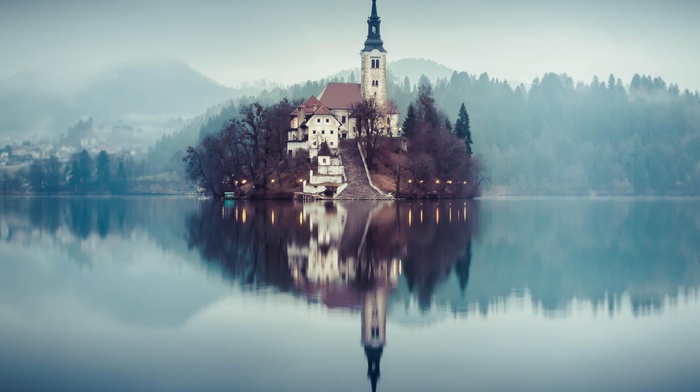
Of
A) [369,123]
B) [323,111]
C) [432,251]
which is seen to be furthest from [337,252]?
[323,111]

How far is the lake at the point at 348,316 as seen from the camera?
1358 centimetres

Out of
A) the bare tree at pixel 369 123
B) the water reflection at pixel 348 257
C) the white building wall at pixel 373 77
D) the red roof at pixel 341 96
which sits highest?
the white building wall at pixel 373 77

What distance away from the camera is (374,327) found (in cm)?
1705

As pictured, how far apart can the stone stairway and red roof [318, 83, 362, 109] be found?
Answer: 11437mm

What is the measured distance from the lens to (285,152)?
104938mm

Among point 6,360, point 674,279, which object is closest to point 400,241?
point 674,279

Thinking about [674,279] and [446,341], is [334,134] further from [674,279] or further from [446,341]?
[446,341]

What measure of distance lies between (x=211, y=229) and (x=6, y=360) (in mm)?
29702

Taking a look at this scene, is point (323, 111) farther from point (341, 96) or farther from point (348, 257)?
point (348, 257)

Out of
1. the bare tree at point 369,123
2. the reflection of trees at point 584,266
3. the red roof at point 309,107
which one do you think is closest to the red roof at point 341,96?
the red roof at point 309,107

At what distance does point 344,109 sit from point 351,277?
8849cm

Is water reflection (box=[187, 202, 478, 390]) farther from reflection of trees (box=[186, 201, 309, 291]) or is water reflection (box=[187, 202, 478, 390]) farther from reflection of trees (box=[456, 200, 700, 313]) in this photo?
reflection of trees (box=[456, 200, 700, 313])

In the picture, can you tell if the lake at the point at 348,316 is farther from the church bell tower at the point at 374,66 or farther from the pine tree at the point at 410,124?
the church bell tower at the point at 374,66

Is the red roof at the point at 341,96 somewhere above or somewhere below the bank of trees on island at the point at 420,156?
above
